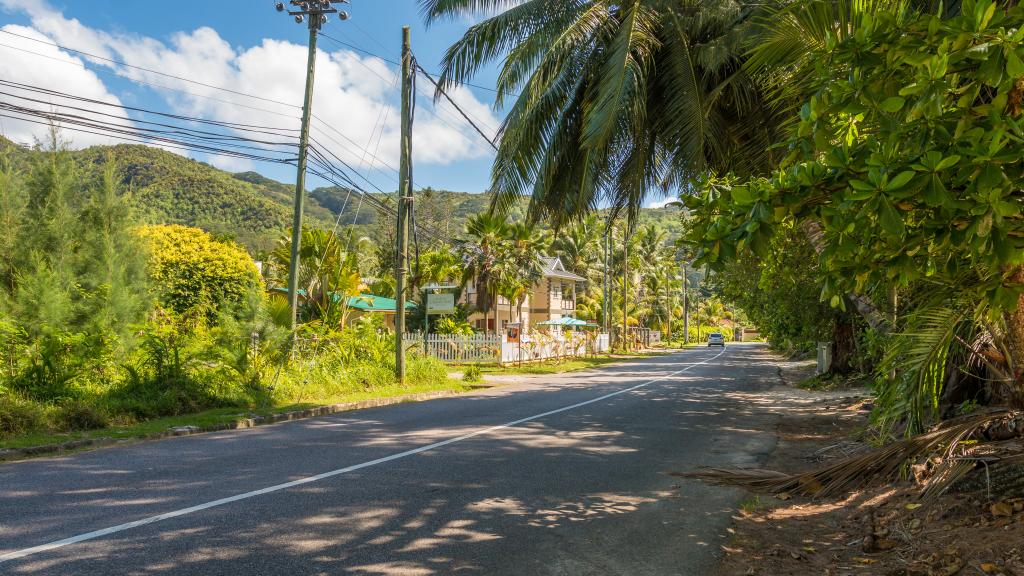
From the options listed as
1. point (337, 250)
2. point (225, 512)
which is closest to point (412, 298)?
point (337, 250)

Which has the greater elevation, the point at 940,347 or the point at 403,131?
the point at 403,131

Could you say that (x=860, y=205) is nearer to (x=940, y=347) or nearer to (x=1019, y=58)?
(x=1019, y=58)

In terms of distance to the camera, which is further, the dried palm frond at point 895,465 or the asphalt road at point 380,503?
the dried palm frond at point 895,465

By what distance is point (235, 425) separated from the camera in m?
11.1

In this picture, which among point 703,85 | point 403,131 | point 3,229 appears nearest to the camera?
point 703,85

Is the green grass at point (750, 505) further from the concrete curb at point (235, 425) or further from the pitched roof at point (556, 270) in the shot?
the pitched roof at point (556, 270)

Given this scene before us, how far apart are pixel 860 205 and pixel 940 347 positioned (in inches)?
136

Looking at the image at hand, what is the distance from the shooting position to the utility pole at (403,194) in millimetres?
17891

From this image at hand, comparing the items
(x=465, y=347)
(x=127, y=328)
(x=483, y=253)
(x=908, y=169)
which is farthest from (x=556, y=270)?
(x=908, y=169)

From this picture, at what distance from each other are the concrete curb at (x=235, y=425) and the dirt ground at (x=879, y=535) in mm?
8052

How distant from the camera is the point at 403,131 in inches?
725

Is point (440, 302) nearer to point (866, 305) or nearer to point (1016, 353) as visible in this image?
point (866, 305)

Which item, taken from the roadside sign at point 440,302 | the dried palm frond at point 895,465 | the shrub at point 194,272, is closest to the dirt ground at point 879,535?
the dried palm frond at point 895,465

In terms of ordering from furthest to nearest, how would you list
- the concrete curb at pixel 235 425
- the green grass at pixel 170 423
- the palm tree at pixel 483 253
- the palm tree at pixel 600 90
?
the palm tree at pixel 483 253 < the palm tree at pixel 600 90 < the green grass at pixel 170 423 < the concrete curb at pixel 235 425
